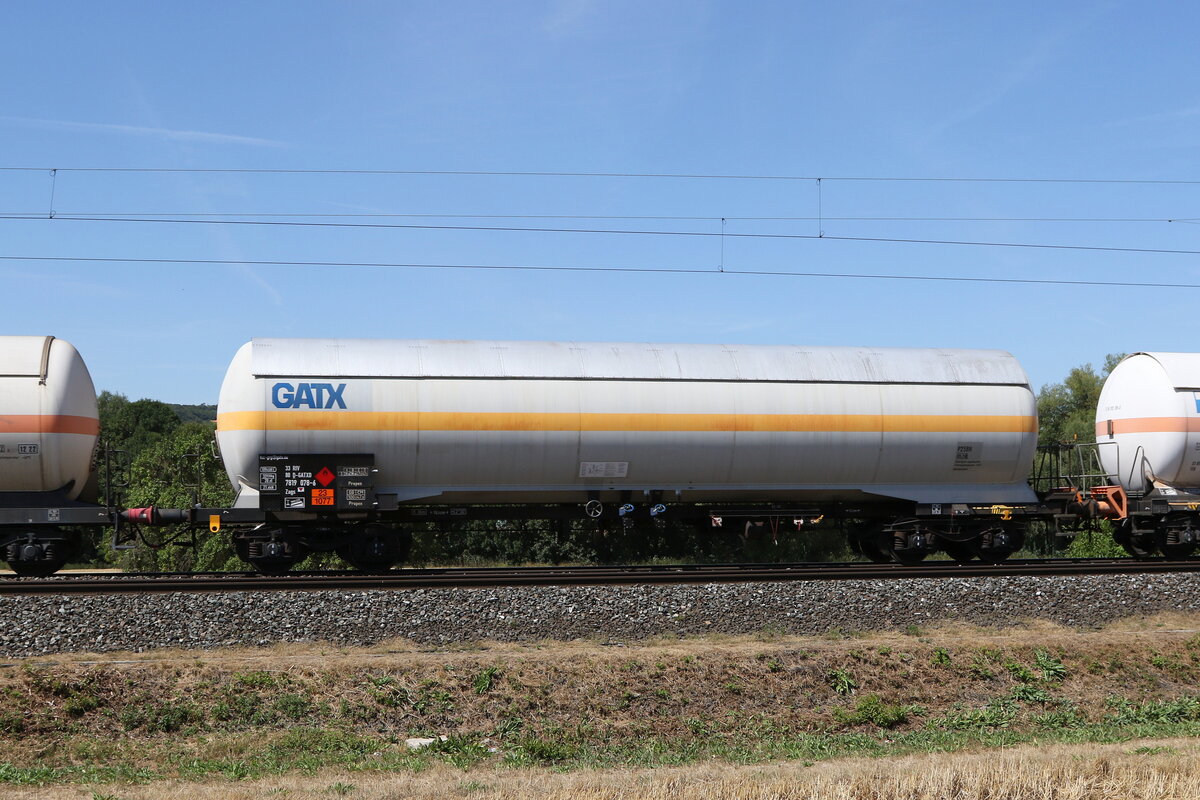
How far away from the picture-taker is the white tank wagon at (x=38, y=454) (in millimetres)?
16641

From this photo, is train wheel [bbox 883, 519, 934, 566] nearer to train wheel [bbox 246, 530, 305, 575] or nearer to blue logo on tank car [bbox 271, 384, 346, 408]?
blue logo on tank car [bbox 271, 384, 346, 408]

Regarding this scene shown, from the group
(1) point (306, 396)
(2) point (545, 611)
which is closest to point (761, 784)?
(2) point (545, 611)

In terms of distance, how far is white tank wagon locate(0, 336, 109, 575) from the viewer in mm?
16641

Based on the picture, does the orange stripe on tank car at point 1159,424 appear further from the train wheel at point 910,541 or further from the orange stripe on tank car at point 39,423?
the orange stripe on tank car at point 39,423

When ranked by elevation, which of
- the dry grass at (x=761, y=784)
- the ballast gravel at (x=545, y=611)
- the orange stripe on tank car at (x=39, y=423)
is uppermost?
the orange stripe on tank car at (x=39, y=423)

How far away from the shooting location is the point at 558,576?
664 inches

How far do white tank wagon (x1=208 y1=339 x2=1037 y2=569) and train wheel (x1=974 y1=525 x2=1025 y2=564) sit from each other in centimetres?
4

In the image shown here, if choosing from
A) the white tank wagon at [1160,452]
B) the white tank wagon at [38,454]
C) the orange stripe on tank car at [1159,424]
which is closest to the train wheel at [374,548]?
the white tank wagon at [38,454]

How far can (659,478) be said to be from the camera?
1825 cm

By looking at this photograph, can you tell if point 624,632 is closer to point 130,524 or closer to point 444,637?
point 444,637

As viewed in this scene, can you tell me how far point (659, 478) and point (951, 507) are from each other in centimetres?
567

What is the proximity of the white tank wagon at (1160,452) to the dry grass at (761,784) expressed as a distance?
1126cm

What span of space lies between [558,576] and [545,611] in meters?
2.66

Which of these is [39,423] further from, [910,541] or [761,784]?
[910,541]
